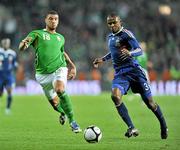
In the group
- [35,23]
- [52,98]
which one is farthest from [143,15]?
[52,98]

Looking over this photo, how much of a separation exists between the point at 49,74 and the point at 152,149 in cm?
341

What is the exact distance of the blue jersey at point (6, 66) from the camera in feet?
68.9

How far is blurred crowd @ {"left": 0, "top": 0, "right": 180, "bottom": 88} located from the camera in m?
35.3

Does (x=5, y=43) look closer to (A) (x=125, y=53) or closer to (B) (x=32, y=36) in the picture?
(B) (x=32, y=36)

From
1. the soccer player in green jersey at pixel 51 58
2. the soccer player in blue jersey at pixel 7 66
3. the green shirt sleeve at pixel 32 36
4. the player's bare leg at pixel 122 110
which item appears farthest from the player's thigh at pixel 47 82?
the soccer player in blue jersey at pixel 7 66

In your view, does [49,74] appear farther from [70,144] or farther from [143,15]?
[143,15]

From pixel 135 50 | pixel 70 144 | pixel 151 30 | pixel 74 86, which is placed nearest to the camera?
pixel 70 144

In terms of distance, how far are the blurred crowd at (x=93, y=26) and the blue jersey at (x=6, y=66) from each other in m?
13.2

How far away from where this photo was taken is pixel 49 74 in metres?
12.6

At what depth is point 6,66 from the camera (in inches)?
835

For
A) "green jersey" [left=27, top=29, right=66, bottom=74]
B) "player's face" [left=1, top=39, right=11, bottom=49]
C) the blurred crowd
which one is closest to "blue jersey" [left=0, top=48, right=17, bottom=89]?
"player's face" [left=1, top=39, right=11, bottom=49]

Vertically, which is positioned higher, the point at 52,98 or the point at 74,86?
the point at 52,98

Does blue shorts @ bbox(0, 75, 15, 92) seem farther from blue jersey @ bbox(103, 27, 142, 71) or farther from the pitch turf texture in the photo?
blue jersey @ bbox(103, 27, 142, 71)

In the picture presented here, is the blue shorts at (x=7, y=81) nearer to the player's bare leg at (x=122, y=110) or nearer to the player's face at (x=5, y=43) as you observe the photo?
the player's face at (x=5, y=43)
